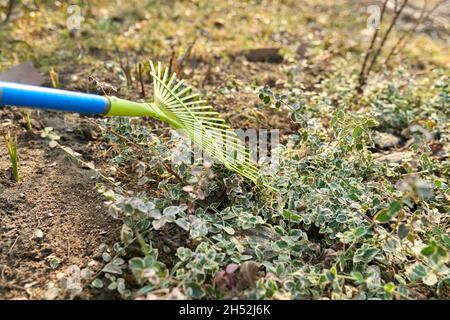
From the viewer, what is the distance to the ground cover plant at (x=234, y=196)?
143 cm

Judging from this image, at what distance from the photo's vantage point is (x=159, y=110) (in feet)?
6.08

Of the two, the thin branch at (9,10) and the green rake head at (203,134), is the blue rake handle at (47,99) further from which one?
the thin branch at (9,10)

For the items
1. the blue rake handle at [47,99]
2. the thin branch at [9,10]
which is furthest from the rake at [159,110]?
the thin branch at [9,10]

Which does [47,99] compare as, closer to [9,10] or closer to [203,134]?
[203,134]

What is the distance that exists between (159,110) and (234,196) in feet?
1.39

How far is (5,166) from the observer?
1854 millimetres

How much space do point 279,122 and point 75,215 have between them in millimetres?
1052

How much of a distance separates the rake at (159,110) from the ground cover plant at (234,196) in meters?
0.05

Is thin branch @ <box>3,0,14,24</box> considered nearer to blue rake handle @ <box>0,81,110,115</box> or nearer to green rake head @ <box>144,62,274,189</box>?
green rake head @ <box>144,62,274,189</box>

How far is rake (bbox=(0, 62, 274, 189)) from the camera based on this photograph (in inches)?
57.1

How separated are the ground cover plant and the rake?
0.05m

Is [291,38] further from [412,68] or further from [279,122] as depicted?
[279,122]

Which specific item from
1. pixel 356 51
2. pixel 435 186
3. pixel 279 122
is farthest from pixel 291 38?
pixel 435 186

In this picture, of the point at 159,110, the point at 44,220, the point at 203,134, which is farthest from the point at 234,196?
the point at 44,220
